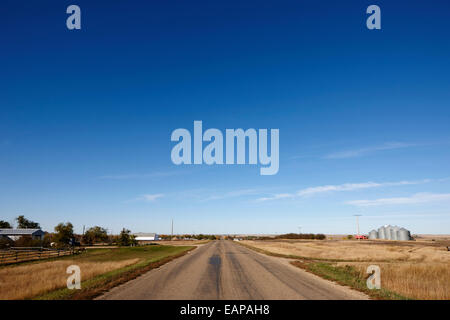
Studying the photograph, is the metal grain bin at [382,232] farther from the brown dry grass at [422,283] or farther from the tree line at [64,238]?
the brown dry grass at [422,283]

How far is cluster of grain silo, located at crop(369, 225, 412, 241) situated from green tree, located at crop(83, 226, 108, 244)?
413 ft

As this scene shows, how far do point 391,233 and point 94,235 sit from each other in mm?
130781

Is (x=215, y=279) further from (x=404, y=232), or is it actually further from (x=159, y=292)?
(x=404, y=232)

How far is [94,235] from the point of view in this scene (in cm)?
9269

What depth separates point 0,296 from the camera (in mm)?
10945

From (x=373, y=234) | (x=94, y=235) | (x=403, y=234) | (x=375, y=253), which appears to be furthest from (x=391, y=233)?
(x=94, y=235)
